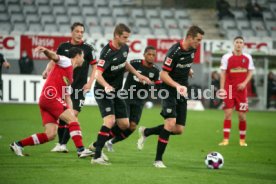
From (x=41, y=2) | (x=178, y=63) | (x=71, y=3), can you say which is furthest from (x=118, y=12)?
(x=178, y=63)

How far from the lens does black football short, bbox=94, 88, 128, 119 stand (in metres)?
10.5

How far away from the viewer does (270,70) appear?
101ft

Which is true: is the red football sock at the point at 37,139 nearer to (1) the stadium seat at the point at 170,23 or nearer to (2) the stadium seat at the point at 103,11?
(1) the stadium seat at the point at 170,23

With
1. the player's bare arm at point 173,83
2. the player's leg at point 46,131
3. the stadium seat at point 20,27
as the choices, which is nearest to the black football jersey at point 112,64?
the player's bare arm at point 173,83

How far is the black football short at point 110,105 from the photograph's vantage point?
10492 mm

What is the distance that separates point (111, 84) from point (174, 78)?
1.14 m

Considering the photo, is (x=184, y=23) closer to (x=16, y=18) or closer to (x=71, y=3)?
(x=71, y=3)

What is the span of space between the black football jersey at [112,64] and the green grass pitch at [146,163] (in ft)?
4.47

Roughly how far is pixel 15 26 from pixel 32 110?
782 cm

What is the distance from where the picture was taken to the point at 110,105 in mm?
10547

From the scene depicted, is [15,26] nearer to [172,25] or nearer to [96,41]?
[96,41]

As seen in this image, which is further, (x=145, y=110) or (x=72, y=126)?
(x=145, y=110)

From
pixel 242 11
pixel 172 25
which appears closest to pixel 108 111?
pixel 172 25

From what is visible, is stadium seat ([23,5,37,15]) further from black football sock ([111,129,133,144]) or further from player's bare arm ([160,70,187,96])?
player's bare arm ([160,70,187,96])
